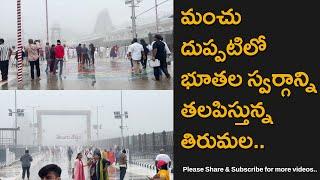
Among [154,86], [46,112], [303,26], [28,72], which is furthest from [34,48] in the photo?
[303,26]

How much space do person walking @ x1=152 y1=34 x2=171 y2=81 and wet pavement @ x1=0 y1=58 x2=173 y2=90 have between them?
0.07 meters

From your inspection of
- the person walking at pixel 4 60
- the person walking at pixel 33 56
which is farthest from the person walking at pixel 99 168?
the person walking at pixel 4 60

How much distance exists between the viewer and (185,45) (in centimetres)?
520

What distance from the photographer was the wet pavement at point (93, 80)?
6.55m

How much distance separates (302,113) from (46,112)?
2448 mm

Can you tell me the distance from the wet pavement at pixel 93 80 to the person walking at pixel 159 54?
74mm

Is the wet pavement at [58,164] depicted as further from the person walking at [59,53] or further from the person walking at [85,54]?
the person walking at [85,54]

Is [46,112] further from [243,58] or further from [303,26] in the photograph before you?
[303,26]

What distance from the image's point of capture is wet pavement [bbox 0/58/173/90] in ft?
21.5

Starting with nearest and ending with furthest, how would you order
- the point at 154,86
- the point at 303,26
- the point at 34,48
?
the point at 303,26 < the point at 154,86 < the point at 34,48

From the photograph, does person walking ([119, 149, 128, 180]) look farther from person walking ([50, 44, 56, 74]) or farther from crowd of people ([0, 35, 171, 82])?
person walking ([50, 44, 56, 74])

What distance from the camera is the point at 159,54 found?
6.69 meters

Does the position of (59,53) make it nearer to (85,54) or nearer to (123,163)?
(85,54)

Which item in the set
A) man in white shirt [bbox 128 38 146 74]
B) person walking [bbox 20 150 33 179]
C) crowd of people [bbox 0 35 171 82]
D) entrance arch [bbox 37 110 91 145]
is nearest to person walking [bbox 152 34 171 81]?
crowd of people [bbox 0 35 171 82]
